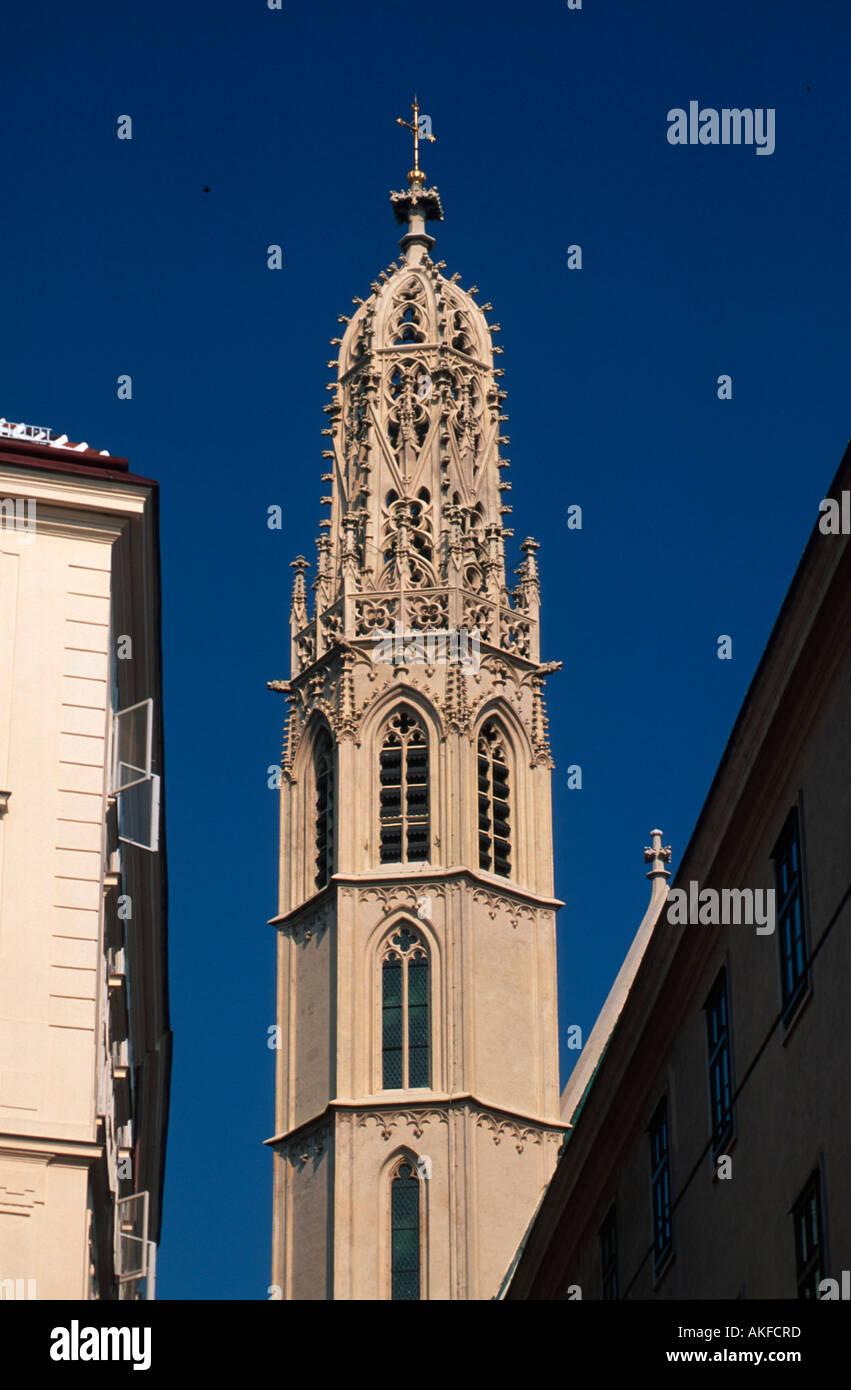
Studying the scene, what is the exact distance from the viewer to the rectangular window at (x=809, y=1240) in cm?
2334

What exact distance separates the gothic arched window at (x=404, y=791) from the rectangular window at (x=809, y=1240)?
48059 millimetres

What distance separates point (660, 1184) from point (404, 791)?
1673 inches

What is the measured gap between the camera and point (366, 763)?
241 ft

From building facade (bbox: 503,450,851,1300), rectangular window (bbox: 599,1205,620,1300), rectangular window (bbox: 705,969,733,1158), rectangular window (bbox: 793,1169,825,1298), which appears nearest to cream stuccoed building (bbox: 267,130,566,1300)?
rectangular window (bbox: 599,1205,620,1300)

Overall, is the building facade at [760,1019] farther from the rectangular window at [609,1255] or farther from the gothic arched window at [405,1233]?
the gothic arched window at [405,1233]

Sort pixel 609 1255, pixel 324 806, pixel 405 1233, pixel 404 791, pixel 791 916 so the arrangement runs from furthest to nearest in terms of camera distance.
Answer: pixel 324 806, pixel 404 791, pixel 405 1233, pixel 609 1255, pixel 791 916

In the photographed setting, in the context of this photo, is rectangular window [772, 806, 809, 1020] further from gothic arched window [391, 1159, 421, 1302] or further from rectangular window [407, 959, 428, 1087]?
rectangular window [407, 959, 428, 1087]

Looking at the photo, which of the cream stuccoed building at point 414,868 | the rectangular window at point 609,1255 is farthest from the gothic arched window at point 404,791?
the rectangular window at point 609,1255

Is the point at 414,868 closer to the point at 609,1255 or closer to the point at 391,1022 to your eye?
the point at 391,1022

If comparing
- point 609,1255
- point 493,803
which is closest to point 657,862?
point 493,803

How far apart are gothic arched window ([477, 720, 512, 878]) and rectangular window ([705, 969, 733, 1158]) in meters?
43.7

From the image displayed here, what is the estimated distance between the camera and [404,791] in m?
73.3

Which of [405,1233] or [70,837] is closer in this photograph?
[70,837]

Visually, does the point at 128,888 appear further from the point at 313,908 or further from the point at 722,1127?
the point at 313,908
